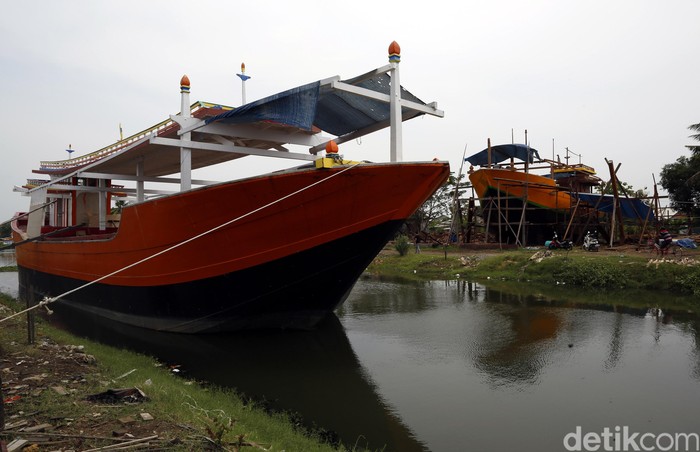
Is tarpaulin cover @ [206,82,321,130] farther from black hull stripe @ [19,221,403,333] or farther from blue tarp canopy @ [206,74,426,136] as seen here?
black hull stripe @ [19,221,403,333]

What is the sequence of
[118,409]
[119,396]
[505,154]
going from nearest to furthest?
[118,409] < [119,396] < [505,154]

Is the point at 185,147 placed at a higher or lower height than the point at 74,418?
higher

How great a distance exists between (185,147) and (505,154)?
62.7 ft

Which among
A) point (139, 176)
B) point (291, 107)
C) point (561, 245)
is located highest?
point (291, 107)

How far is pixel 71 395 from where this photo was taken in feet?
13.8

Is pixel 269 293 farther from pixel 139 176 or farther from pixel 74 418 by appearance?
pixel 139 176

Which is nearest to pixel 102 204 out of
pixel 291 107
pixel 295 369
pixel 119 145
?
pixel 119 145

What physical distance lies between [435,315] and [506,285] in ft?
16.0

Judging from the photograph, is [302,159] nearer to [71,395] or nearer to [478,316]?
[478,316]

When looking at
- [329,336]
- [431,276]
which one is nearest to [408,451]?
[329,336]

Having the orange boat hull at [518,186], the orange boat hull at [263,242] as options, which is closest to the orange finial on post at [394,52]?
the orange boat hull at [263,242]

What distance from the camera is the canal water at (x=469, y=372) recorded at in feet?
14.9

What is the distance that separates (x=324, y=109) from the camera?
8.73m

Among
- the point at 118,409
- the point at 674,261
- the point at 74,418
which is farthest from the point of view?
the point at 674,261
